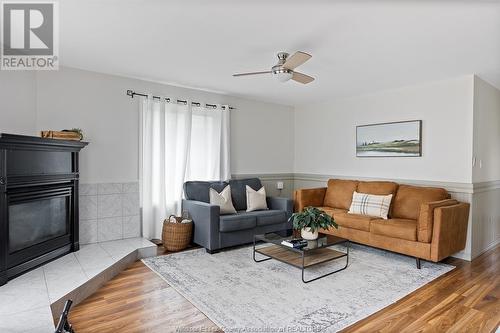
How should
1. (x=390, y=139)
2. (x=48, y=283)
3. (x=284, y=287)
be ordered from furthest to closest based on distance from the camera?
(x=390, y=139) → (x=284, y=287) → (x=48, y=283)

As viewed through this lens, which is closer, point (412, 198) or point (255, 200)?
point (412, 198)

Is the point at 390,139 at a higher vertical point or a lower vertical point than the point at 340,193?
higher

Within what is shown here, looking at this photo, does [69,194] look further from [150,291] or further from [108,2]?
[108,2]

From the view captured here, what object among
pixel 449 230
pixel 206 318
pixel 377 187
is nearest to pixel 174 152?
pixel 206 318

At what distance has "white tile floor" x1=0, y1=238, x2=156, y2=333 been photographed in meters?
2.04

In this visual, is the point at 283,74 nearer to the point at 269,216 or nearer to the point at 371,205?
the point at 269,216

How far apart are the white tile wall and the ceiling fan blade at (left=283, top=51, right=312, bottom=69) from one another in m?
2.71

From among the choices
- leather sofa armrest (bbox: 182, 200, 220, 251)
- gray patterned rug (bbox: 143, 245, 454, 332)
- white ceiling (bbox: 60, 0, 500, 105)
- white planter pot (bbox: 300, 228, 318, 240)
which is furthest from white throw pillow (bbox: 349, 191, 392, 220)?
leather sofa armrest (bbox: 182, 200, 220, 251)

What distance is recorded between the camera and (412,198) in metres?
4.14

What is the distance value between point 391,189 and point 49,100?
4679mm

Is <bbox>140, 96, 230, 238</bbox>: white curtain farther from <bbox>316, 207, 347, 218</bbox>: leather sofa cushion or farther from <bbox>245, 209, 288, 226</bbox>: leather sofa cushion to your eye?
<bbox>316, 207, 347, 218</bbox>: leather sofa cushion

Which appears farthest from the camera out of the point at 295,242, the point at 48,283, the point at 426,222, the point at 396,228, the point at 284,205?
the point at 284,205

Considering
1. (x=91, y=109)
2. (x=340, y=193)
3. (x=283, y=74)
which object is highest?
(x=283, y=74)

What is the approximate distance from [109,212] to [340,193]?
11.5 feet
